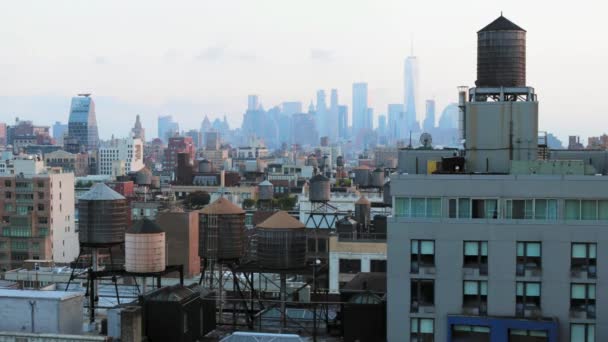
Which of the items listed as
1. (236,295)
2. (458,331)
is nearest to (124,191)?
(236,295)

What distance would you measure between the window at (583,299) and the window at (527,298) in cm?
129

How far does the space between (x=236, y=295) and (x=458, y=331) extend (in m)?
20.4

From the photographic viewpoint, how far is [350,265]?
6569 centimetres

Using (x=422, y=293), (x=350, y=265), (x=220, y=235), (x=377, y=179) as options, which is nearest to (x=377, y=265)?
(x=350, y=265)

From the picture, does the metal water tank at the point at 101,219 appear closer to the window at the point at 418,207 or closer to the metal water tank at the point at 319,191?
the window at the point at 418,207

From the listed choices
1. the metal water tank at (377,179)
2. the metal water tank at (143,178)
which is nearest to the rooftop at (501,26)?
the metal water tank at (377,179)

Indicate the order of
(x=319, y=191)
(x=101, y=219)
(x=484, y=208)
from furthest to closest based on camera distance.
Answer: (x=319, y=191), (x=101, y=219), (x=484, y=208)

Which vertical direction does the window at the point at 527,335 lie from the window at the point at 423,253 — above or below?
below

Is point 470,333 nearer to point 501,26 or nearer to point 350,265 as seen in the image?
point 501,26

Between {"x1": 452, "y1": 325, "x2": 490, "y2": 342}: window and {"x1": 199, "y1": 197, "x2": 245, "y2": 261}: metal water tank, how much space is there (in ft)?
49.5

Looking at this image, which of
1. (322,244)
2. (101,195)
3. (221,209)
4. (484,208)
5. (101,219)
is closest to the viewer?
(484,208)

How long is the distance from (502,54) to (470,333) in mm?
12606

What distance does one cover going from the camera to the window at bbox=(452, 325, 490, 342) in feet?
109

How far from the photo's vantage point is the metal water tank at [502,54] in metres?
38.1
